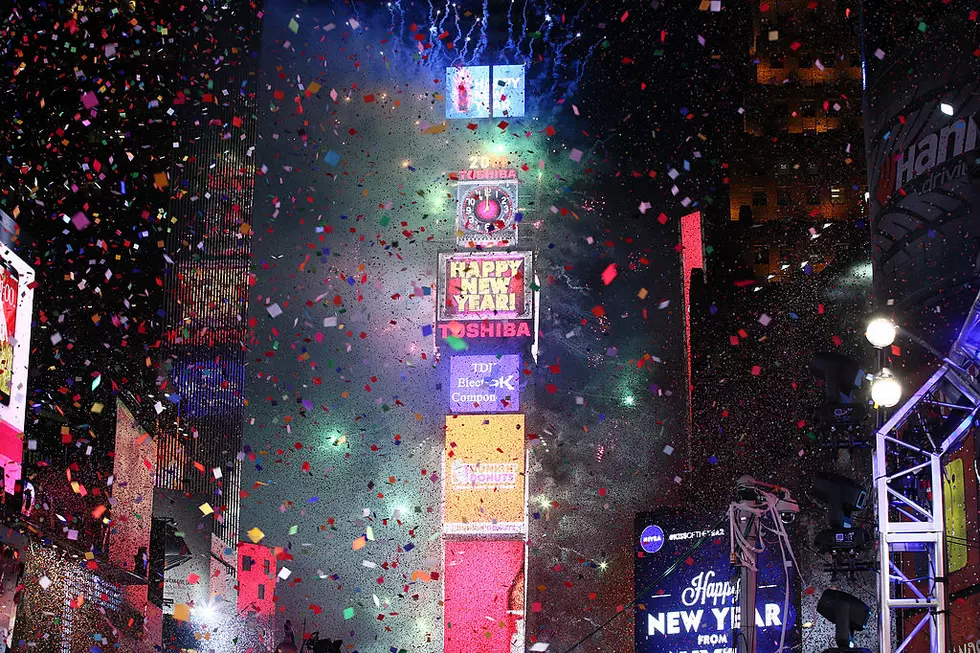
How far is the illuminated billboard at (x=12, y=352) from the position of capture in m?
7.09

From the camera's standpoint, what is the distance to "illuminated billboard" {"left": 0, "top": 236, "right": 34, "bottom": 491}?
23.2ft

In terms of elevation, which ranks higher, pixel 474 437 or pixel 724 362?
pixel 724 362

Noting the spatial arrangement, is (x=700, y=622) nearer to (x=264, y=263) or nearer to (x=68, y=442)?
(x=264, y=263)

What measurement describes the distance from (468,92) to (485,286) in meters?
3.05

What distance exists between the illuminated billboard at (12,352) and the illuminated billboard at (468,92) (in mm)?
7710

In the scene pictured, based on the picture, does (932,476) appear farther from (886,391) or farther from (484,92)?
(484,92)

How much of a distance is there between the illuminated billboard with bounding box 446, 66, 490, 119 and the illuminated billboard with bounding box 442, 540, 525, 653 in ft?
21.2

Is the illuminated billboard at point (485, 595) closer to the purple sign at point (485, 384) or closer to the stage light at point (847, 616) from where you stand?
the purple sign at point (485, 384)

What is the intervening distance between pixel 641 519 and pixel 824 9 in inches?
656

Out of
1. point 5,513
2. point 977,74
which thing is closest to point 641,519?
point 977,74

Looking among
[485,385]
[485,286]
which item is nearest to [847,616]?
[485,385]

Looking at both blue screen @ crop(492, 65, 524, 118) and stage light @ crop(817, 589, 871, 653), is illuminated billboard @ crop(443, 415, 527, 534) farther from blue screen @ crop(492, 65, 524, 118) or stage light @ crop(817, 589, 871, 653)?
stage light @ crop(817, 589, 871, 653)

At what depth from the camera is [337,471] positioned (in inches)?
520

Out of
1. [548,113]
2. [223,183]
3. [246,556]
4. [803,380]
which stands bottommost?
[246,556]
